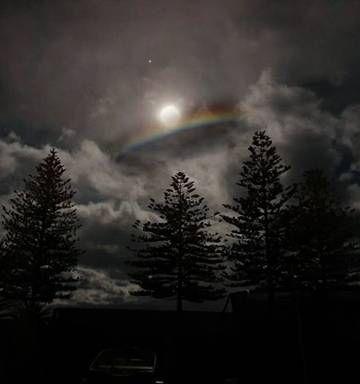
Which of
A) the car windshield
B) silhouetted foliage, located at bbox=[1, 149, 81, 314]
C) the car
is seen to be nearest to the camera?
the car

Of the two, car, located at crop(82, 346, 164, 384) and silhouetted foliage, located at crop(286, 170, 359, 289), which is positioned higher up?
silhouetted foliage, located at crop(286, 170, 359, 289)

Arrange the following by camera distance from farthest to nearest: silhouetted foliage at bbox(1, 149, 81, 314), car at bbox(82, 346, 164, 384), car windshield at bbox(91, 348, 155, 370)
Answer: silhouetted foliage at bbox(1, 149, 81, 314) → car windshield at bbox(91, 348, 155, 370) → car at bbox(82, 346, 164, 384)

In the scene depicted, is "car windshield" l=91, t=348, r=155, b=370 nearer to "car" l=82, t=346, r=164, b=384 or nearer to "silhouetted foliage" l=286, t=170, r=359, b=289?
"car" l=82, t=346, r=164, b=384

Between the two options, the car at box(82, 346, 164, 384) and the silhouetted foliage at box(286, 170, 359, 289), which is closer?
the car at box(82, 346, 164, 384)

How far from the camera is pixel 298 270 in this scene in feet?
92.9

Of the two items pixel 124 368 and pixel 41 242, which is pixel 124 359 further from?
pixel 41 242

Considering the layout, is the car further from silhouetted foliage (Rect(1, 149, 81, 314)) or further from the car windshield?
silhouetted foliage (Rect(1, 149, 81, 314))

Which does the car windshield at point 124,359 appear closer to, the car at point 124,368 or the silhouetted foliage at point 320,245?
the car at point 124,368

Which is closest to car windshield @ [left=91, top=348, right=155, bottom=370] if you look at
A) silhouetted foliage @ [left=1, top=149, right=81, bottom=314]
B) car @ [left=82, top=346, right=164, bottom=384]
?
car @ [left=82, top=346, right=164, bottom=384]

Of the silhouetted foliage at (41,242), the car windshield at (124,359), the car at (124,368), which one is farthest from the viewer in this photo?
the silhouetted foliage at (41,242)

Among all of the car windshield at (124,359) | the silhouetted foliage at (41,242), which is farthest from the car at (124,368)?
the silhouetted foliage at (41,242)

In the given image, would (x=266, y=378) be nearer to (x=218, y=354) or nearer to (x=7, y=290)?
(x=218, y=354)

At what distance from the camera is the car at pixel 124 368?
316 inches

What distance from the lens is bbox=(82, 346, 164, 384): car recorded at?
316 inches
